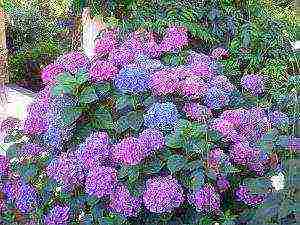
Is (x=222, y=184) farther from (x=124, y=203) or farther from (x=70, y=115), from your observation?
(x=70, y=115)

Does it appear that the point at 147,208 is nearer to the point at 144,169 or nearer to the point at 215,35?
the point at 144,169

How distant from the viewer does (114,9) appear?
3.99 meters

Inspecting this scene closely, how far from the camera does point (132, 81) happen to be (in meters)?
1.79

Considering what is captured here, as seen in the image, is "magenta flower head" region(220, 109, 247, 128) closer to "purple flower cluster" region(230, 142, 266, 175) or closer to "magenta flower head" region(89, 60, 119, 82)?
"purple flower cluster" region(230, 142, 266, 175)

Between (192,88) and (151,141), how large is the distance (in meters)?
0.24

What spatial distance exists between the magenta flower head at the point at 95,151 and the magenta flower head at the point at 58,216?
16 cm

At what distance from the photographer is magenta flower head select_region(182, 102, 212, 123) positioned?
1764 mm

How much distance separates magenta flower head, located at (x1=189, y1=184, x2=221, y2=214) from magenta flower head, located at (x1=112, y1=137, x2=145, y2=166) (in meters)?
0.18

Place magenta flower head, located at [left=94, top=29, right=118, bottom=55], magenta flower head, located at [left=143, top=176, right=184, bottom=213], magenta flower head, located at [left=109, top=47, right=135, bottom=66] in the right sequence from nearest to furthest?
magenta flower head, located at [left=143, top=176, right=184, bottom=213], magenta flower head, located at [left=109, top=47, right=135, bottom=66], magenta flower head, located at [left=94, top=29, right=118, bottom=55]

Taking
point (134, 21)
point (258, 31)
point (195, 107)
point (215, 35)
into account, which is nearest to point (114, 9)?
point (134, 21)

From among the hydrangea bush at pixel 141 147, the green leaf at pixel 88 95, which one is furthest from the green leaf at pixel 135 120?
the green leaf at pixel 88 95

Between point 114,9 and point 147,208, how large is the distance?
2.55 metres

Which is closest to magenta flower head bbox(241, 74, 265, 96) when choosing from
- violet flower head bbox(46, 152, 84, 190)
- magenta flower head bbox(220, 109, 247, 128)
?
magenta flower head bbox(220, 109, 247, 128)

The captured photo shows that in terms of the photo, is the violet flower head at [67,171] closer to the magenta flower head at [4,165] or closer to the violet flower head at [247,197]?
the magenta flower head at [4,165]
